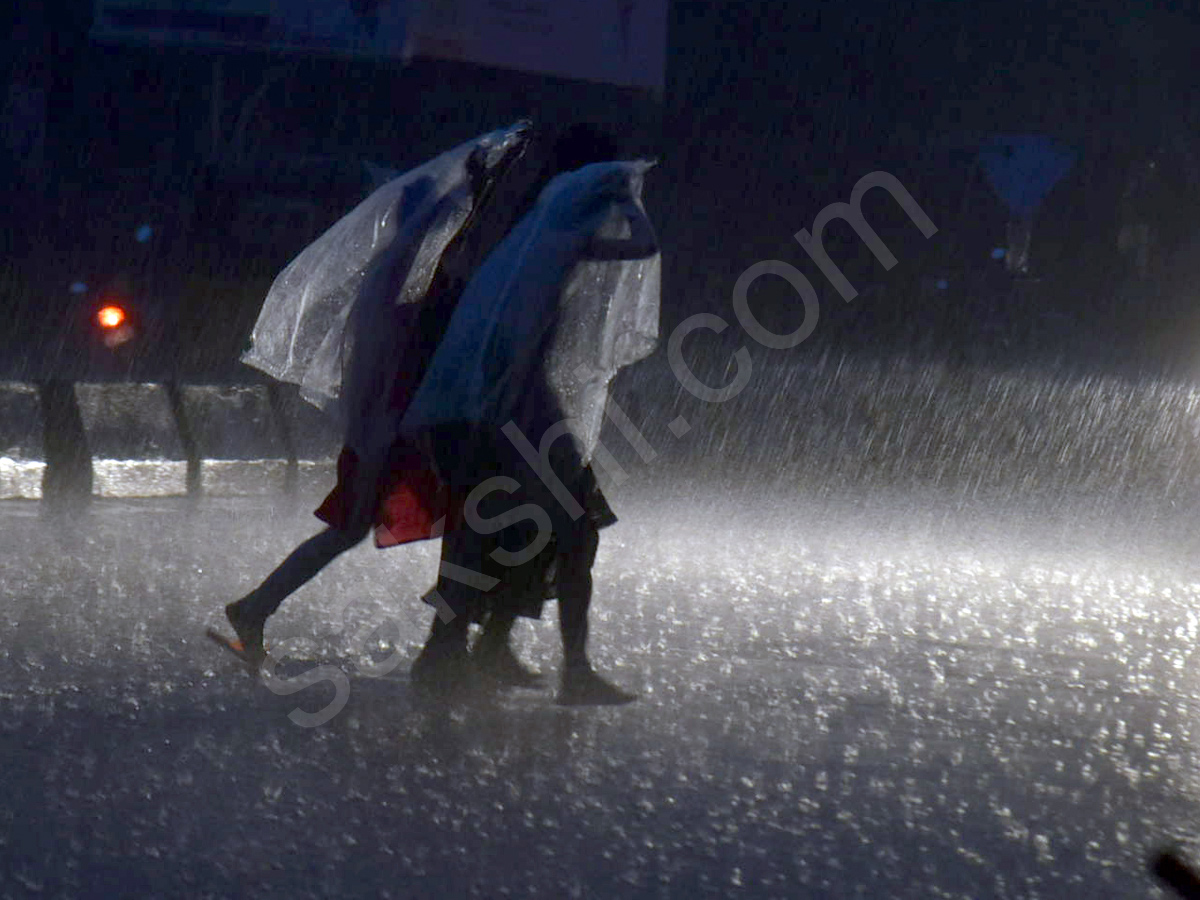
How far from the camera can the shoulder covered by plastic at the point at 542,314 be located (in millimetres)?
5648

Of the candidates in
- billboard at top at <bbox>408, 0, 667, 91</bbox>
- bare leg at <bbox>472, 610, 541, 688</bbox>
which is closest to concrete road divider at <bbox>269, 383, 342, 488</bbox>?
bare leg at <bbox>472, 610, 541, 688</bbox>

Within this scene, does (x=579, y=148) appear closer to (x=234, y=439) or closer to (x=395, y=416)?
(x=395, y=416)

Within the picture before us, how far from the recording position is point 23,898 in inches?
152

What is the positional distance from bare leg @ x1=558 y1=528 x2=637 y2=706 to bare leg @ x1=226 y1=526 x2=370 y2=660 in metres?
0.66

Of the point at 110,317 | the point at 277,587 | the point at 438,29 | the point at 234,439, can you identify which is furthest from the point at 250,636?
the point at 438,29

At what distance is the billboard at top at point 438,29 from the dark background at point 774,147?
0.48m

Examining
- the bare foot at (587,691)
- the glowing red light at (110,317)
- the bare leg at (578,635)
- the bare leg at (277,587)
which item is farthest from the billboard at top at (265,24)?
the bare foot at (587,691)

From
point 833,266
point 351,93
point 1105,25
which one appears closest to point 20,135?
point 351,93

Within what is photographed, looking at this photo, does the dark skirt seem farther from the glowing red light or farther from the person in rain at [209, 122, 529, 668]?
the glowing red light

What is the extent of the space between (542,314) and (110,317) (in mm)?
6920

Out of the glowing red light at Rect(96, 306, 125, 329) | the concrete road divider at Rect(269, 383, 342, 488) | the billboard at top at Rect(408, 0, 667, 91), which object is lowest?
the concrete road divider at Rect(269, 383, 342, 488)

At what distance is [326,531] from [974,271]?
23.7 metres

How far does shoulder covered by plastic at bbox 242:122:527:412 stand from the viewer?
592 cm

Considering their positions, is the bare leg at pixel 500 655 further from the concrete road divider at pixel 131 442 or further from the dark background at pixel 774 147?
the dark background at pixel 774 147
